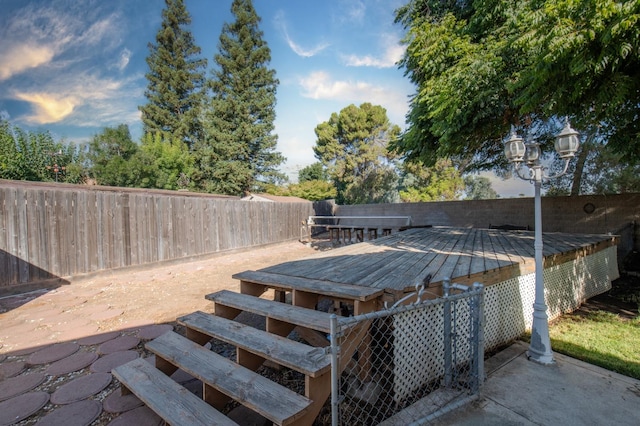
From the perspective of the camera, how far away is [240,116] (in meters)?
19.1

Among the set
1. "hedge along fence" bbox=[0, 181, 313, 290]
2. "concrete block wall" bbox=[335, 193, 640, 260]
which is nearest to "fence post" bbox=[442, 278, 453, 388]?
"hedge along fence" bbox=[0, 181, 313, 290]

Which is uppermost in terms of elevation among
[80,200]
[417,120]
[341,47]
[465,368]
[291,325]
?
[341,47]

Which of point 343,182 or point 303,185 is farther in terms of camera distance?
point 303,185

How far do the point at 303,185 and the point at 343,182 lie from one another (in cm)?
390

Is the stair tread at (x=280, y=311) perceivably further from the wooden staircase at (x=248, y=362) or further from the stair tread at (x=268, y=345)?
the stair tread at (x=268, y=345)

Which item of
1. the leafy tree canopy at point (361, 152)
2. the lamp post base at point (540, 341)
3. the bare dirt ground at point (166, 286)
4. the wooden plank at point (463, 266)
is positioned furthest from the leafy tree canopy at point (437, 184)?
the lamp post base at point (540, 341)

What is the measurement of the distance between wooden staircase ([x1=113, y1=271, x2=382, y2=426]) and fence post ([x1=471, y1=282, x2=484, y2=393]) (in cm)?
69

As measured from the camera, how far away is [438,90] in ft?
18.7

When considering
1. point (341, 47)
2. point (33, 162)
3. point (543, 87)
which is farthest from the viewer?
point (33, 162)

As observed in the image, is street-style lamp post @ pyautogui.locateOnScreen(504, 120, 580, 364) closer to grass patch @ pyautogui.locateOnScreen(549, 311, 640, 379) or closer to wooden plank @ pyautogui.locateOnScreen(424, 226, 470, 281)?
grass patch @ pyautogui.locateOnScreen(549, 311, 640, 379)

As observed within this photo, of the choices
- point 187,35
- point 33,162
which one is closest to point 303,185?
point 187,35

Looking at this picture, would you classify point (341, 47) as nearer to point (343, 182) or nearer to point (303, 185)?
point (343, 182)

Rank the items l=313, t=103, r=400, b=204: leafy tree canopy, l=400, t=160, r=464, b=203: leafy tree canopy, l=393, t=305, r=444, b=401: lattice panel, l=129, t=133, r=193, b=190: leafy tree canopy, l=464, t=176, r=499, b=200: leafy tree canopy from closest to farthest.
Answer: l=393, t=305, r=444, b=401: lattice panel < l=129, t=133, r=193, b=190: leafy tree canopy < l=400, t=160, r=464, b=203: leafy tree canopy < l=464, t=176, r=499, b=200: leafy tree canopy < l=313, t=103, r=400, b=204: leafy tree canopy

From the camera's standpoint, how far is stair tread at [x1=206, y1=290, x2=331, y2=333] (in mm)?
1939
